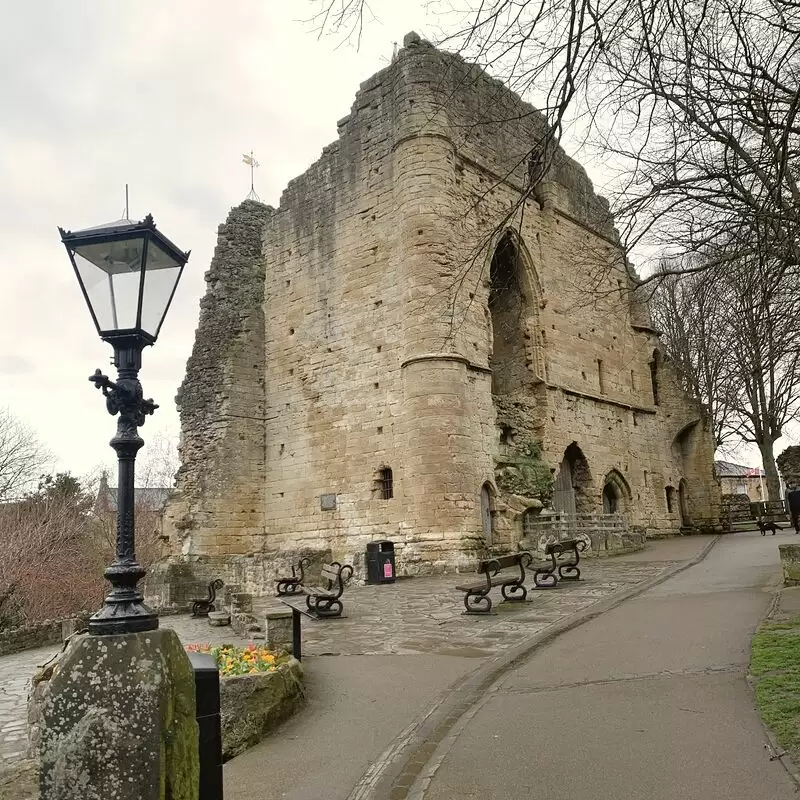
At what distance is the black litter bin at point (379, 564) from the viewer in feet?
51.0

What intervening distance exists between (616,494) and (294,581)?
13748mm

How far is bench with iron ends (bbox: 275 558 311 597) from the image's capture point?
14.1 metres

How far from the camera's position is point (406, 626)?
9672mm

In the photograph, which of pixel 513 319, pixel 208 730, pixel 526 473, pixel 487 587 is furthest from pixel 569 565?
pixel 208 730

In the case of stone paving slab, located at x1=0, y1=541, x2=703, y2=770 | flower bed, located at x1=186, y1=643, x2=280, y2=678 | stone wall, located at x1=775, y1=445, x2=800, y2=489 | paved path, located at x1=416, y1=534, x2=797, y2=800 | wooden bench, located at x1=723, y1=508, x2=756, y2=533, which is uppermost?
stone wall, located at x1=775, y1=445, x2=800, y2=489

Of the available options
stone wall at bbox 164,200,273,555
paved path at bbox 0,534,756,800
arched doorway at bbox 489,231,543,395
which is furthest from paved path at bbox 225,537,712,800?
arched doorway at bbox 489,231,543,395

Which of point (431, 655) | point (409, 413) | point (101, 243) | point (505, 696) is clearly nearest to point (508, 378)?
point (409, 413)

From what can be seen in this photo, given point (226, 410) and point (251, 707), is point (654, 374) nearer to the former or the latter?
point (226, 410)

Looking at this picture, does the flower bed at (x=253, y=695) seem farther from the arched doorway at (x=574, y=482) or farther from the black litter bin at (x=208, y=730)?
the arched doorway at (x=574, y=482)

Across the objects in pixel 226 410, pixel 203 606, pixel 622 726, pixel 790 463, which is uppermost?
pixel 226 410

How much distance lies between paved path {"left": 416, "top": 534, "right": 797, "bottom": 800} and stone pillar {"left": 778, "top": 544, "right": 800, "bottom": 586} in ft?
8.03

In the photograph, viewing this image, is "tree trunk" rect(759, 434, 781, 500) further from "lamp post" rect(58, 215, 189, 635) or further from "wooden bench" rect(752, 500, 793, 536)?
"lamp post" rect(58, 215, 189, 635)

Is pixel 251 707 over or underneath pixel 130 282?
underneath

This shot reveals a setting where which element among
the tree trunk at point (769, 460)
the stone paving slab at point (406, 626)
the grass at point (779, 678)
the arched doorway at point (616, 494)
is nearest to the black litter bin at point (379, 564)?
the stone paving slab at point (406, 626)
